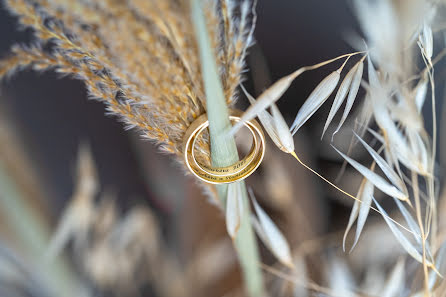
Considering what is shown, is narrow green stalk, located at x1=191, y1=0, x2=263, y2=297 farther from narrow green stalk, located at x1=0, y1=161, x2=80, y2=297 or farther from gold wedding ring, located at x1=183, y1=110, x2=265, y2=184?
narrow green stalk, located at x1=0, y1=161, x2=80, y2=297

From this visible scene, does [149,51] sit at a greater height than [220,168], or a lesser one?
greater

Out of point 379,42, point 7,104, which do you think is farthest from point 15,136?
point 379,42

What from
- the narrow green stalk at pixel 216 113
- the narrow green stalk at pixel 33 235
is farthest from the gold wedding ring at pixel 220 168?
the narrow green stalk at pixel 33 235

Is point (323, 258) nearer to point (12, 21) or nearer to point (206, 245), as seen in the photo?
point (206, 245)

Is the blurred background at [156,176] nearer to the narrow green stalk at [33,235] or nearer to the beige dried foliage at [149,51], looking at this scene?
the narrow green stalk at [33,235]

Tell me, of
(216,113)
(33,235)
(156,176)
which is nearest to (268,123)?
(216,113)

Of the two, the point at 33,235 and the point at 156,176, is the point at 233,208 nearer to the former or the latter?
the point at 156,176

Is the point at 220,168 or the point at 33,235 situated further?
the point at 33,235
